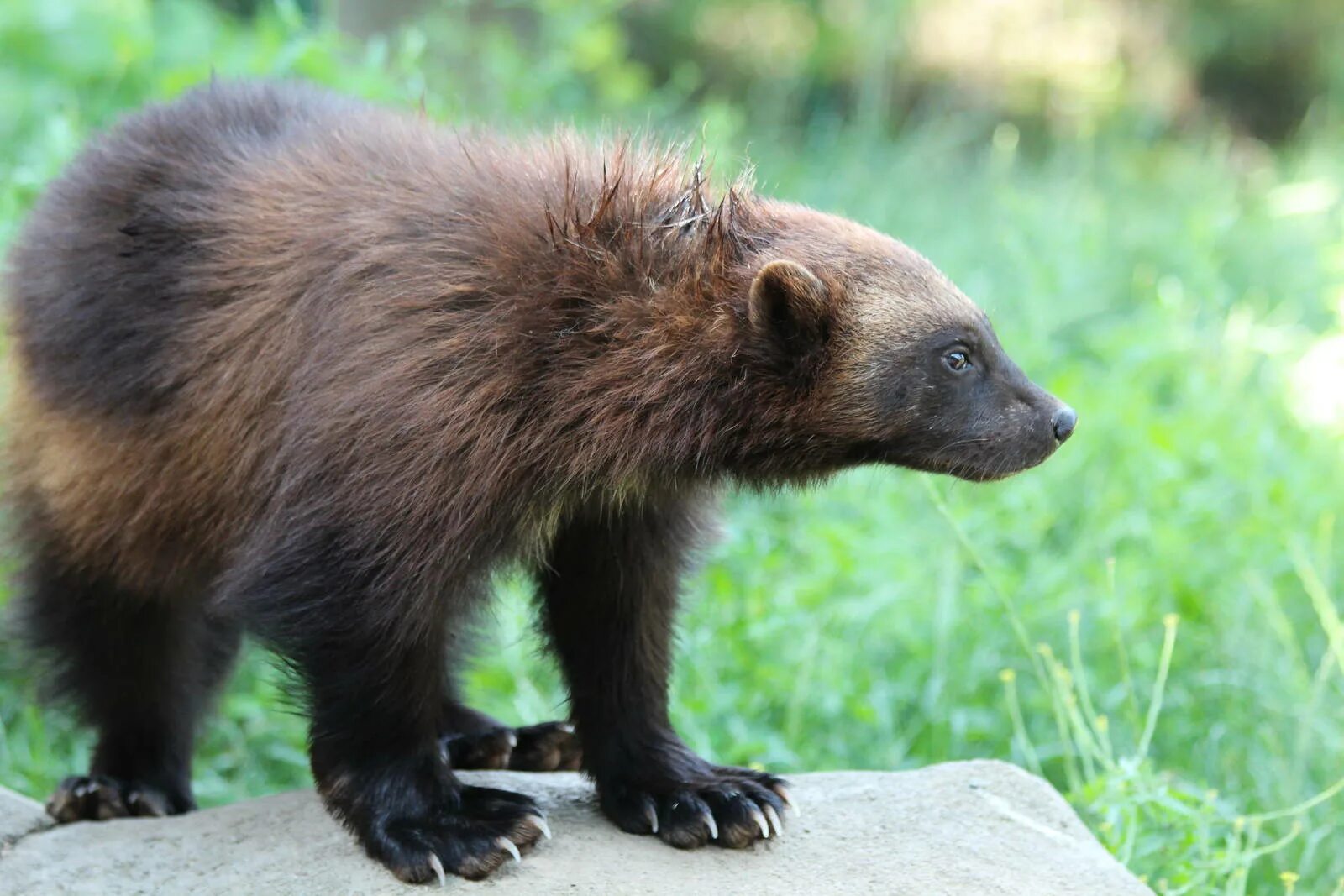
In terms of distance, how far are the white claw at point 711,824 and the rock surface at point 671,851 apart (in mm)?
46

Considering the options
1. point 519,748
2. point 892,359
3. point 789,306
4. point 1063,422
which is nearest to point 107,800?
point 519,748

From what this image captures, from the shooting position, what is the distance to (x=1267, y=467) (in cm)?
646

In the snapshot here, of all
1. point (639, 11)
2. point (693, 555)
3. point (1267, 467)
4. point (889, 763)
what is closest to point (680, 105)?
point (639, 11)

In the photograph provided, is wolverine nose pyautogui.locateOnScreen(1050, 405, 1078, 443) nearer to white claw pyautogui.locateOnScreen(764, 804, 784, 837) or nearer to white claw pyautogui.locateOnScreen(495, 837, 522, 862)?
white claw pyautogui.locateOnScreen(764, 804, 784, 837)

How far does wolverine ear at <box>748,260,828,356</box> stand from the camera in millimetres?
3346

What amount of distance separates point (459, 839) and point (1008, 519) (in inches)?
136

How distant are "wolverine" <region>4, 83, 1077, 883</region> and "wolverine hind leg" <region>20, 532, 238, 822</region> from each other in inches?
5.2

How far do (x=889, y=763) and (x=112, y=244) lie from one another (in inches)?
118

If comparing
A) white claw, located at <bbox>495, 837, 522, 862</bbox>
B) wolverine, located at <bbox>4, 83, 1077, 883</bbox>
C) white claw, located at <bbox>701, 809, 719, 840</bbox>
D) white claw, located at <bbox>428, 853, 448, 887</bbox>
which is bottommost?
white claw, located at <bbox>428, 853, 448, 887</bbox>

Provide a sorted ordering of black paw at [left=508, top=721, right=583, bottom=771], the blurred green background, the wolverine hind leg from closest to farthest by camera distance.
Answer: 1. the wolverine hind leg
2. black paw at [left=508, top=721, right=583, bottom=771]
3. the blurred green background

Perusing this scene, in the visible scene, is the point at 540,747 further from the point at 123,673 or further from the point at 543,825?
the point at 123,673

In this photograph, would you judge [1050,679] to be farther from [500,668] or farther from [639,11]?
[639,11]

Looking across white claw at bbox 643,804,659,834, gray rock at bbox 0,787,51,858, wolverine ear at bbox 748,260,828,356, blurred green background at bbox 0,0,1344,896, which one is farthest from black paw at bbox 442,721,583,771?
wolverine ear at bbox 748,260,828,356

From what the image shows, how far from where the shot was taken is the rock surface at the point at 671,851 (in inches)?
132
